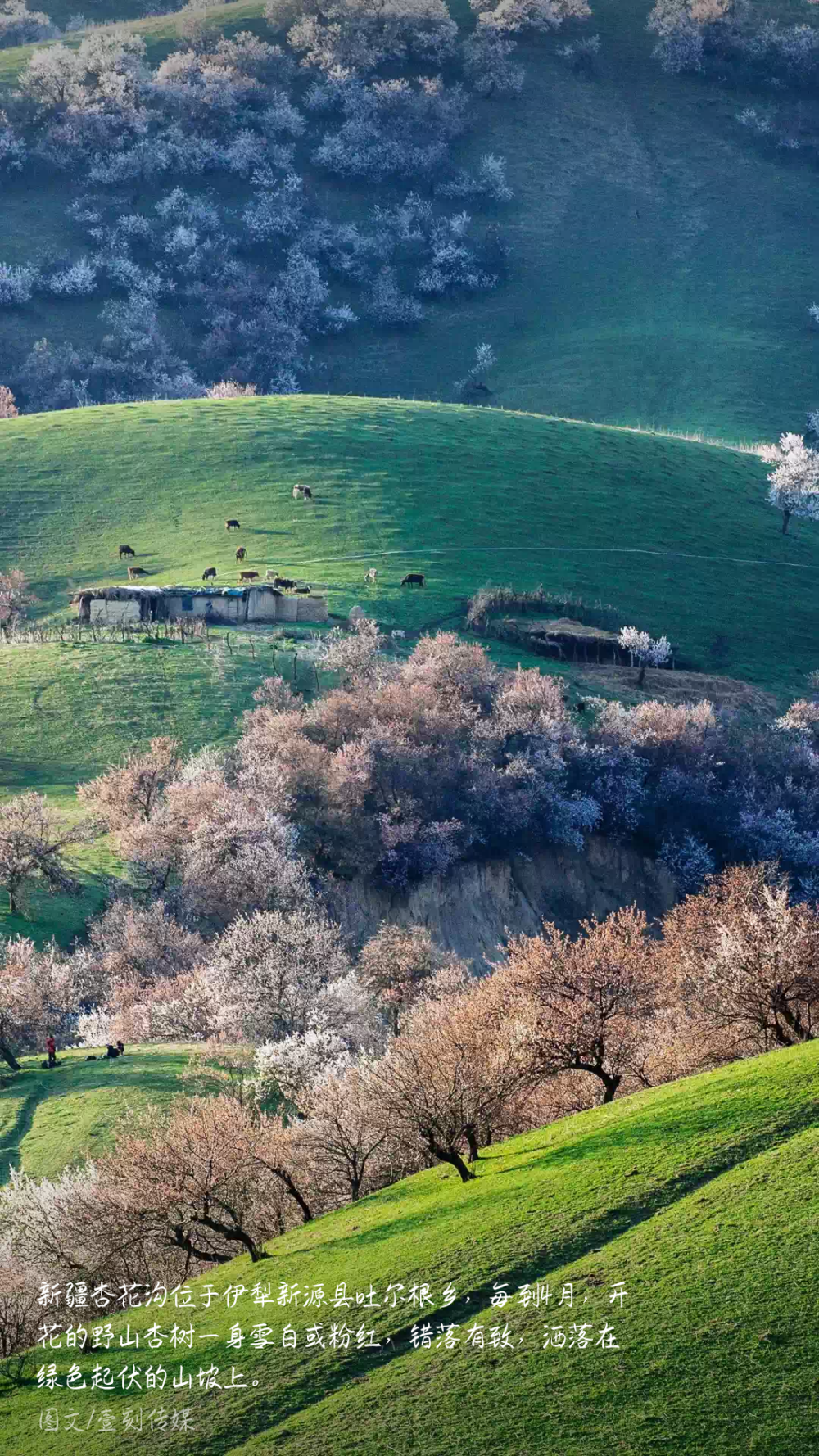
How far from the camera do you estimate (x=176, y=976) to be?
65.8 metres

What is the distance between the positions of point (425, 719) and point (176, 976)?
87.7 feet

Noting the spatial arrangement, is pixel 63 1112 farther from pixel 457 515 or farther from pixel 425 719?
pixel 457 515

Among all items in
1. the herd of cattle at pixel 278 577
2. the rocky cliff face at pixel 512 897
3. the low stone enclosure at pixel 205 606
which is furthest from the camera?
the herd of cattle at pixel 278 577

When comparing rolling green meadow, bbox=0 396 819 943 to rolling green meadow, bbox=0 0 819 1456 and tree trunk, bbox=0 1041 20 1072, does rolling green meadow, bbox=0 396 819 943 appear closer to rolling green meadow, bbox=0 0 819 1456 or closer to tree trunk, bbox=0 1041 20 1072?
rolling green meadow, bbox=0 0 819 1456

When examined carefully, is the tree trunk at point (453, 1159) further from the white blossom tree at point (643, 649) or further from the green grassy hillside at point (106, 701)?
the white blossom tree at point (643, 649)

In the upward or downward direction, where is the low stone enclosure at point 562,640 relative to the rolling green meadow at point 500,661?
downward

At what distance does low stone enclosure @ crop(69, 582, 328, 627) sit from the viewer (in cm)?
10112

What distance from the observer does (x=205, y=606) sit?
102 metres

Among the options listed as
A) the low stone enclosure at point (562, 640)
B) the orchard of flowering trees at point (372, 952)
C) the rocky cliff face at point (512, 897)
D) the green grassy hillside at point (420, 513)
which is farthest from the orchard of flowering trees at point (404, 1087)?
the green grassy hillside at point (420, 513)

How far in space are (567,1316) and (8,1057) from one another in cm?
3166

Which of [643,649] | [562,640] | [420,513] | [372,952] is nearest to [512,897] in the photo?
[372,952]

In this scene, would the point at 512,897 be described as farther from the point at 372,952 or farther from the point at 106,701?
the point at 106,701

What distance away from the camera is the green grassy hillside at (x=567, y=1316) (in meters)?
25.2

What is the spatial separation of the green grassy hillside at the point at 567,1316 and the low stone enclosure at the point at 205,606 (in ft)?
221
